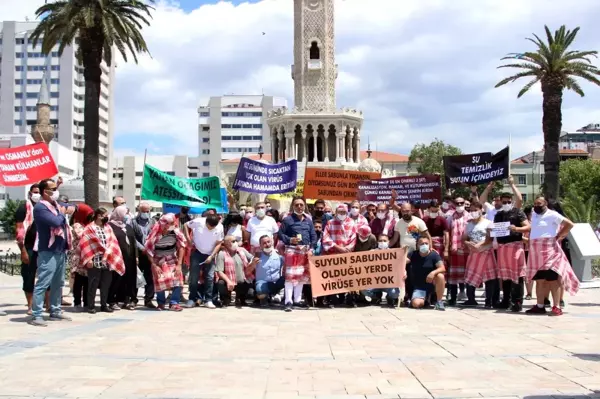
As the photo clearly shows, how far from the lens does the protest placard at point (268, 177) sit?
17.3m

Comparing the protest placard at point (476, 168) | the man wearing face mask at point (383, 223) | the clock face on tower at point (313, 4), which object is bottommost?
the man wearing face mask at point (383, 223)

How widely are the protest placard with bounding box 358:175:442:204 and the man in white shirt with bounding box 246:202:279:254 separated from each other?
12.8 ft

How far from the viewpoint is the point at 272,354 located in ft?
26.8

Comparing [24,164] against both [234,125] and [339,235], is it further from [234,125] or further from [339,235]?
[234,125]

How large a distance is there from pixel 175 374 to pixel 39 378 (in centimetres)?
128

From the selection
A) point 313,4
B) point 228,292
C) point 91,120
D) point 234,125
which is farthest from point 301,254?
point 234,125

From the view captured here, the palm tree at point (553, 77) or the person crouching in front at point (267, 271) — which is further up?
the palm tree at point (553, 77)

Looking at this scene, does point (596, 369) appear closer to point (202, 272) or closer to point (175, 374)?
point (175, 374)

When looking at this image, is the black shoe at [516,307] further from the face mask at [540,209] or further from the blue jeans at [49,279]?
the blue jeans at [49,279]

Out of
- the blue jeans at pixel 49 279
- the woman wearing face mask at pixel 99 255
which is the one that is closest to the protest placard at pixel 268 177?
the woman wearing face mask at pixel 99 255

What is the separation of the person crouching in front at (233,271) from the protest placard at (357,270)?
1372 millimetres

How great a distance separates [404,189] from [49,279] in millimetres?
9117

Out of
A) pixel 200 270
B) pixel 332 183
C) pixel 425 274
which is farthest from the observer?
pixel 332 183

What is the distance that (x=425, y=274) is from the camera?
13.4 m
